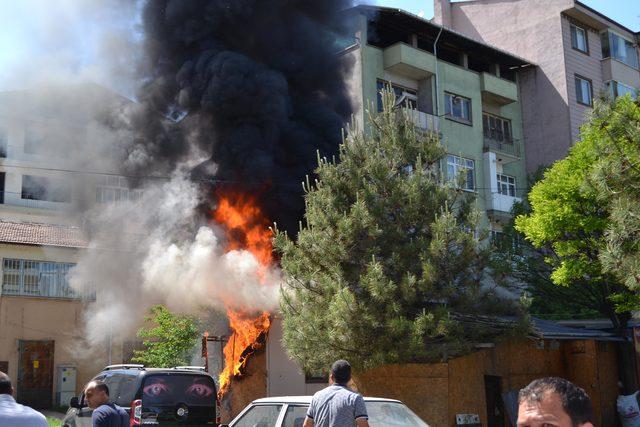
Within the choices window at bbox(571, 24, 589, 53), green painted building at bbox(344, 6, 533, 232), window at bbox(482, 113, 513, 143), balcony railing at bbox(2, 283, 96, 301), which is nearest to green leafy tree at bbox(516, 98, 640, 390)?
green painted building at bbox(344, 6, 533, 232)

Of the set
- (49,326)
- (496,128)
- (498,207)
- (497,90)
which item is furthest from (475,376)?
(49,326)

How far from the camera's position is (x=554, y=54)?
3206 centimetres

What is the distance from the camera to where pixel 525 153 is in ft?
107

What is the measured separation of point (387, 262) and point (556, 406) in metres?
9.48

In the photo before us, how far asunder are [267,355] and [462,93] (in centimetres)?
1716

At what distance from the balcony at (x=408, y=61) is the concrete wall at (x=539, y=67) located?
727 cm

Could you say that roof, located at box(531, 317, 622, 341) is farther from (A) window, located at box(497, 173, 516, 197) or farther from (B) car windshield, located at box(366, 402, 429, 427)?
(A) window, located at box(497, 173, 516, 197)

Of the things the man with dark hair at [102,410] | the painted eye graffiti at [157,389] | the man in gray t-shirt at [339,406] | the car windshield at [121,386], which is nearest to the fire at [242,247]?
the car windshield at [121,386]

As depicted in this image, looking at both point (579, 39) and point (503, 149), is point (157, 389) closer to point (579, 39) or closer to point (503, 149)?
point (503, 149)

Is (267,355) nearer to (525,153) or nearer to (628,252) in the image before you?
(628,252)

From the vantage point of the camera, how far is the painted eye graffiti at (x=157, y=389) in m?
10.7

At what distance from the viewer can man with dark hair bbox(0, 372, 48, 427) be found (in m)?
4.20

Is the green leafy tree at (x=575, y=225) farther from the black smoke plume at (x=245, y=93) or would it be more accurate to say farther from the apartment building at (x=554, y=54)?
the apartment building at (x=554, y=54)

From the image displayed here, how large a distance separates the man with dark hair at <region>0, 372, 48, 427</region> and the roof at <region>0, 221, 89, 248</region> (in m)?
25.4
